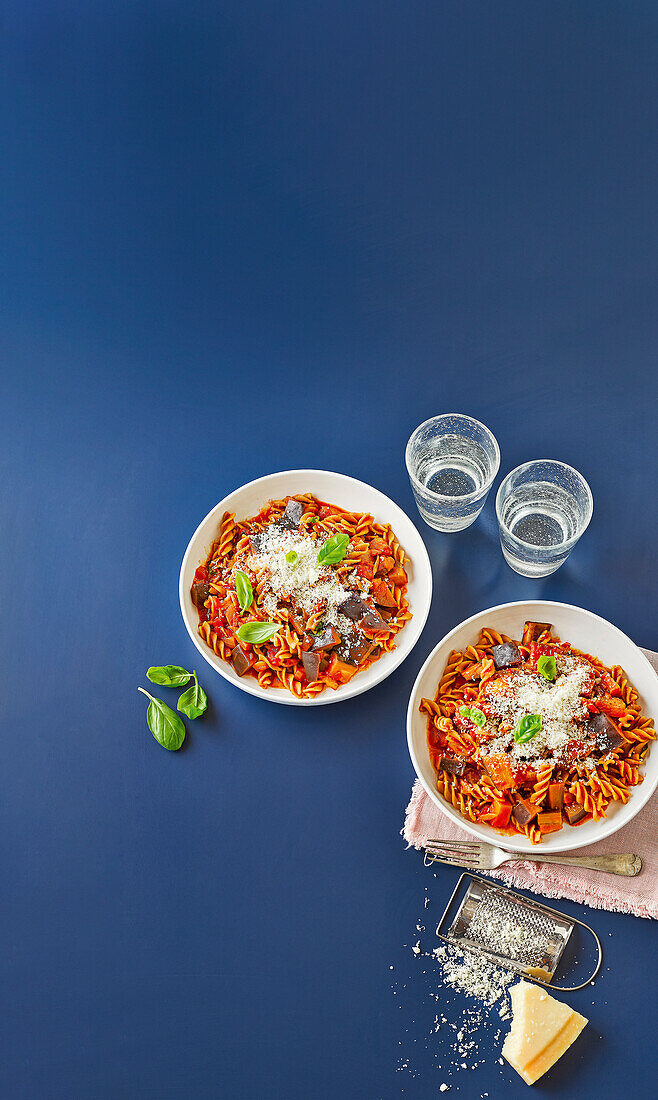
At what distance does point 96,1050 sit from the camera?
2.62 meters

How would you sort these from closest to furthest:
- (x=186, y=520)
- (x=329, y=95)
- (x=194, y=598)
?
(x=194, y=598)
(x=186, y=520)
(x=329, y=95)

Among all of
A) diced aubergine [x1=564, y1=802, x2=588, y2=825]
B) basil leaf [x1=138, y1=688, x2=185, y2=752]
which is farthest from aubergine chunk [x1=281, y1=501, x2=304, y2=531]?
diced aubergine [x1=564, y1=802, x2=588, y2=825]

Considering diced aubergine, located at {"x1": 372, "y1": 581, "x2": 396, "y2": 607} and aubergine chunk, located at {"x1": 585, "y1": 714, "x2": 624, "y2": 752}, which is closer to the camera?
aubergine chunk, located at {"x1": 585, "y1": 714, "x2": 624, "y2": 752}

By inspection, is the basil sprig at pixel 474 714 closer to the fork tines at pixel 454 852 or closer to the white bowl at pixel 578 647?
the white bowl at pixel 578 647

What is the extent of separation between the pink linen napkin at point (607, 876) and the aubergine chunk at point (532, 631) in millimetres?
559

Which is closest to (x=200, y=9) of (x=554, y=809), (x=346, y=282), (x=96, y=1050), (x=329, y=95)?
(x=329, y=95)

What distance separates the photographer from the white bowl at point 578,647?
2.47 m

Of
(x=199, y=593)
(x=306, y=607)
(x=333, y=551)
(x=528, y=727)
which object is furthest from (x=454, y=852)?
(x=199, y=593)

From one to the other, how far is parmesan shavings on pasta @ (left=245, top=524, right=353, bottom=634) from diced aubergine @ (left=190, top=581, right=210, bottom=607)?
0.58 feet

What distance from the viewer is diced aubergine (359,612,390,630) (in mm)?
2693

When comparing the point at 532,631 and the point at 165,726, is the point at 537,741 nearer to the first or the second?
the point at 532,631

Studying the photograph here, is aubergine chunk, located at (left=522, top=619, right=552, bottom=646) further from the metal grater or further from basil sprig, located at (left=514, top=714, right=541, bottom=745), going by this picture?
the metal grater

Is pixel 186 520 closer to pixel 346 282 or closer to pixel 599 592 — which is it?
pixel 346 282

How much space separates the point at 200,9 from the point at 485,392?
1959 millimetres
